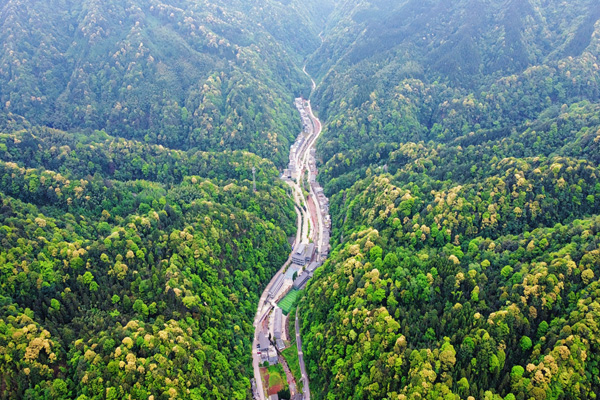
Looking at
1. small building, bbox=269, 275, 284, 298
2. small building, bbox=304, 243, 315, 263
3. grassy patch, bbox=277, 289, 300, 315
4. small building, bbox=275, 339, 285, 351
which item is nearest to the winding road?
small building, bbox=269, 275, 284, 298

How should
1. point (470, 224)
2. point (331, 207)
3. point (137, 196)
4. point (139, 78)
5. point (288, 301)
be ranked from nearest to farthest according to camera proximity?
1. point (470, 224)
2. point (288, 301)
3. point (137, 196)
4. point (331, 207)
5. point (139, 78)

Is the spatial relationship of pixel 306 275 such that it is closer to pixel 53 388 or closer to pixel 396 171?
pixel 396 171

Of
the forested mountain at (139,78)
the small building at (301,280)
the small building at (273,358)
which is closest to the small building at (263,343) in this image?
the small building at (273,358)

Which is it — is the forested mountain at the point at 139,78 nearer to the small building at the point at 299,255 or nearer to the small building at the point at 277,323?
the small building at the point at 299,255

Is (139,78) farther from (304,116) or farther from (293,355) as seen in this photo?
(293,355)

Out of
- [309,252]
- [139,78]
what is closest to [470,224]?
[309,252]

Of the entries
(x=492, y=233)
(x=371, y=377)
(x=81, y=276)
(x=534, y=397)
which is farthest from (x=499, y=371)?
(x=81, y=276)
